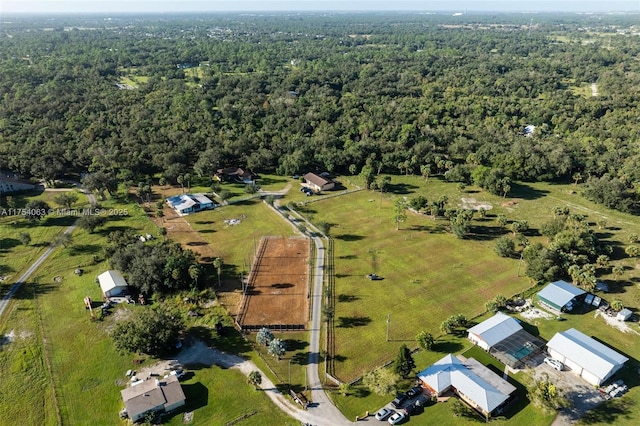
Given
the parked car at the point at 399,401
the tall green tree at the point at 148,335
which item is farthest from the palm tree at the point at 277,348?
the parked car at the point at 399,401

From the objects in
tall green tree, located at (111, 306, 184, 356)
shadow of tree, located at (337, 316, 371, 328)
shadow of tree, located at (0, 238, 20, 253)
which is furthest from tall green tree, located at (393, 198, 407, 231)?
shadow of tree, located at (0, 238, 20, 253)

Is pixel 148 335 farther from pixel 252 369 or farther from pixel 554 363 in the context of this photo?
pixel 554 363

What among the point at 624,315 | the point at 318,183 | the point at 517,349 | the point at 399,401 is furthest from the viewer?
the point at 318,183

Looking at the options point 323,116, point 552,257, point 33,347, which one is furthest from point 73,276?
point 323,116

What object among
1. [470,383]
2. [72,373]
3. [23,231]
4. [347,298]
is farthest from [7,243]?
[470,383]

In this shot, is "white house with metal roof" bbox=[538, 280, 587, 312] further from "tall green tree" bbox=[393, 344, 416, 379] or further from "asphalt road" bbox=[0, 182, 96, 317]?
"asphalt road" bbox=[0, 182, 96, 317]

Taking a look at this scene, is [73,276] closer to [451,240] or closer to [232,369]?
[232,369]

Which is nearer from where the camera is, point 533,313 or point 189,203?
point 533,313
